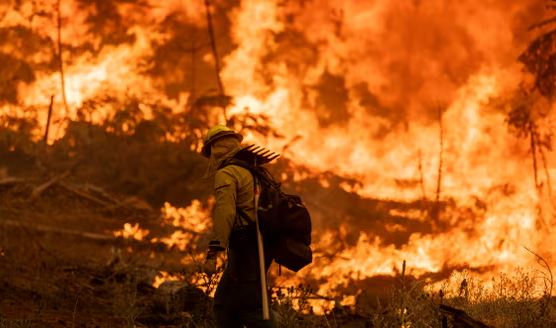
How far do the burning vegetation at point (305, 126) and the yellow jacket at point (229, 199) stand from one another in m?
4.49

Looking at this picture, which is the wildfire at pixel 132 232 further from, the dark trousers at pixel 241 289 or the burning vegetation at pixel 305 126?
the dark trousers at pixel 241 289

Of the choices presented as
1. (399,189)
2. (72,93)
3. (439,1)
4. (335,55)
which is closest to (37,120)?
(72,93)

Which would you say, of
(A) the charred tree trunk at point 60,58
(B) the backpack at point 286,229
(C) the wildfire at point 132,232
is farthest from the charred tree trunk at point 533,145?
(A) the charred tree trunk at point 60,58

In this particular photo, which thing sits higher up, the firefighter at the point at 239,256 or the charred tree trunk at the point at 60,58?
the charred tree trunk at the point at 60,58

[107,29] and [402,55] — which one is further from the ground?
[107,29]

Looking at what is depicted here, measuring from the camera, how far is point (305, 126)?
37.4 feet

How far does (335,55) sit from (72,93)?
5.54 m

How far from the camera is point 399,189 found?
1109 centimetres

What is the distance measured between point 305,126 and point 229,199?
7.49m

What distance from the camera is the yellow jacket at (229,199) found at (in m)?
3.93

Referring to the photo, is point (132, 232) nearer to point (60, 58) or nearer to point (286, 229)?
point (60, 58)

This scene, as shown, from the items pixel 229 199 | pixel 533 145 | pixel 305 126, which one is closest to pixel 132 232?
pixel 305 126

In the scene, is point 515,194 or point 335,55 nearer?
point 515,194

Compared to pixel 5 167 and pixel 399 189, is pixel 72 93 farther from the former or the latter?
pixel 399 189
